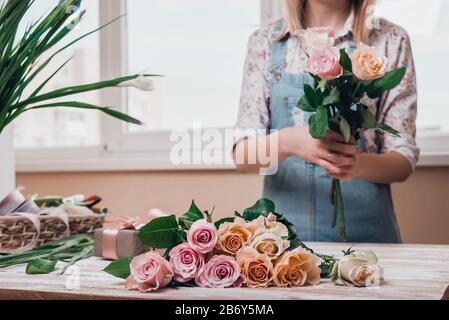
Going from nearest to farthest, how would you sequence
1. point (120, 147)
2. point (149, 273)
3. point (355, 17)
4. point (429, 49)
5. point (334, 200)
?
1. point (149, 273)
2. point (334, 200)
3. point (355, 17)
4. point (429, 49)
5. point (120, 147)

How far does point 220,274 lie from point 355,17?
0.68 metres

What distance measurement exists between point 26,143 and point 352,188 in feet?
3.41

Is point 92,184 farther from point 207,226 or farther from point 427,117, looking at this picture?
point 207,226

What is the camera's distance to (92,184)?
146 cm

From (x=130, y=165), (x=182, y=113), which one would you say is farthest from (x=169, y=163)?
(x=182, y=113)

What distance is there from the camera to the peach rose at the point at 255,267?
50 cm

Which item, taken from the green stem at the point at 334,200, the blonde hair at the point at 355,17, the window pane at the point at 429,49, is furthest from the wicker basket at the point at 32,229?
the window pane at the point at 429,49

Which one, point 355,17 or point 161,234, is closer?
point 161,234

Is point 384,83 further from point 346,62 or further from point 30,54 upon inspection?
point 30,54

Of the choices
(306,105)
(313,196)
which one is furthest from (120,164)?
(306,105)

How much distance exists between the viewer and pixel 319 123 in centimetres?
69

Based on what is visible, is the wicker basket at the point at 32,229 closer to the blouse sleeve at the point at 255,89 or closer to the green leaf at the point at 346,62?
the blouse sleeve at the point at 255,89

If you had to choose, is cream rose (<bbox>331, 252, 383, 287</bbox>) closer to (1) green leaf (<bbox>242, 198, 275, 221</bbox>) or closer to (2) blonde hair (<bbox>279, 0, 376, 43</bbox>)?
(1) green leaf (<bbox>242, 198, 275, 221</bbox>)

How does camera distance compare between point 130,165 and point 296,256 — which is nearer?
point 296,256
